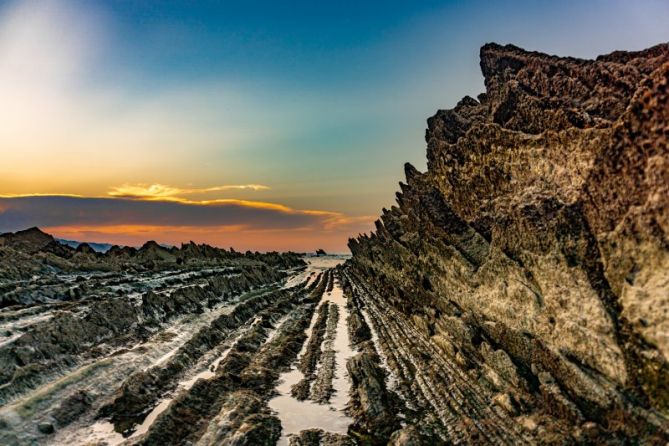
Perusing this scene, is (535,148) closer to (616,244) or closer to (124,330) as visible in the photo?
(616,244)

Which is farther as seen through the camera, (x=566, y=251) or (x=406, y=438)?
(x=566, y=251)

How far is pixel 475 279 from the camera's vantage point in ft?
63.6

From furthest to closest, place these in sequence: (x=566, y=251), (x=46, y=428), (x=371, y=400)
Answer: (x=566, y=251)
(x=371, y=400)
(x=46, y=428)

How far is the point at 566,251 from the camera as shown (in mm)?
13609

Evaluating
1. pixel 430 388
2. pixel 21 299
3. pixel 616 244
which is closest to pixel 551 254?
pixel 616 244

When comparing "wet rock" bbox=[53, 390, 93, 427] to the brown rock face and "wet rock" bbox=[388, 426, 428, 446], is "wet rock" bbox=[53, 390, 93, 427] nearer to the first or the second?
"wet rock" bbox=[388, 426, 428, 446]

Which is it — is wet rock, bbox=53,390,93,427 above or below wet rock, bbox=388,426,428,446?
below

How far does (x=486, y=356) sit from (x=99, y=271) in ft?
141

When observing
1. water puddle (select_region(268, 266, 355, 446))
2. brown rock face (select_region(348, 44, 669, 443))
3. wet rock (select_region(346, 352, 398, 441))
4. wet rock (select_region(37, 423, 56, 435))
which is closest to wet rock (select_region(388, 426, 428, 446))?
wet rock (select_region(346, 352, 398, 441))

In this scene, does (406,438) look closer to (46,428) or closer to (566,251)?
(566,251)

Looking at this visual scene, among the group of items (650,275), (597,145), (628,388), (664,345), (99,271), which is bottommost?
(99,271)

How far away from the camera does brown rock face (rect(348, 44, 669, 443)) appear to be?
10242mm

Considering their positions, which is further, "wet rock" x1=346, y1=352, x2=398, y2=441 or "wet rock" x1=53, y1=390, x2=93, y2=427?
"wet rock" x1=53, y1=390, x2=93, y2=427

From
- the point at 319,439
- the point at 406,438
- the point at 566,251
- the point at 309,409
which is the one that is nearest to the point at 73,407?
the point at 309,409
